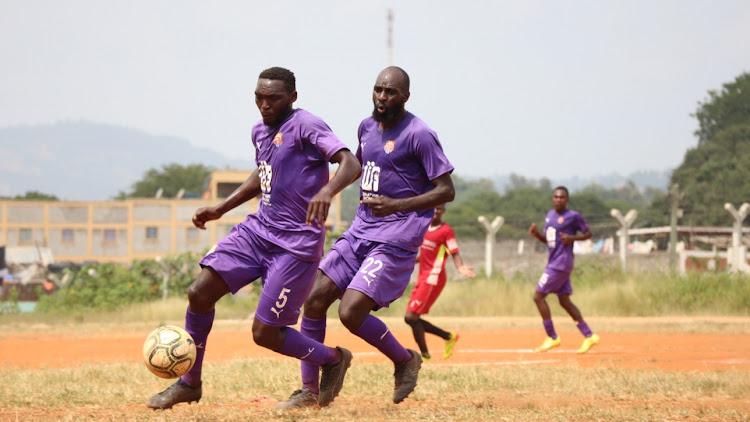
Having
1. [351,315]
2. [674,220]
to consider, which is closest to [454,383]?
[351,315]

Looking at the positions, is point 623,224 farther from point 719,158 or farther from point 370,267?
point 719,158

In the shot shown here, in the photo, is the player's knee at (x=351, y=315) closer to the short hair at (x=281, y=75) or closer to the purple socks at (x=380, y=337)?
the purple socks at (x=380, y=337)

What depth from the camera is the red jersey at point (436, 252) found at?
38.0 ft

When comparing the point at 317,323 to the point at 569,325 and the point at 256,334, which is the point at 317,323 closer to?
the point at 256,334

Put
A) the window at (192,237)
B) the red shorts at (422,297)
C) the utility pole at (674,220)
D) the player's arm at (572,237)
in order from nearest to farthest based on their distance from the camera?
the red shorts at (422,297), the player's arm at (572,237), the utility pole at (674,220), the window at (192,237)

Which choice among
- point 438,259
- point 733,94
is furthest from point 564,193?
point 733,94

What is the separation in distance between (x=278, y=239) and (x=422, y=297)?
5121 millimetres

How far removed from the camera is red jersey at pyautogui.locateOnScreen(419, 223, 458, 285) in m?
11.6

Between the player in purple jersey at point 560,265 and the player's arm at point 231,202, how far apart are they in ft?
22.2

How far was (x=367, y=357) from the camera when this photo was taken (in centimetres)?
1201

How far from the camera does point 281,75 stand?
652 cm

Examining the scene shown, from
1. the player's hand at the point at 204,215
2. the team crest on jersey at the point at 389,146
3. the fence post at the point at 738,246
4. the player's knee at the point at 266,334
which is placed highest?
the team crest on jersey at the point at 389,146

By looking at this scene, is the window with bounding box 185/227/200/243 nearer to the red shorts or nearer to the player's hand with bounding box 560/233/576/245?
the player's hand with bounding box 560/233/576/245

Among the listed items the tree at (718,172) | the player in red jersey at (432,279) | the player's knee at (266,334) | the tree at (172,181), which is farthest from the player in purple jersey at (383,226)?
the tree at (172,181)
